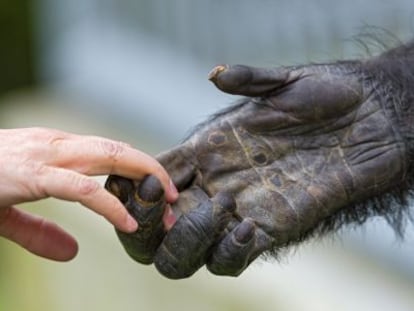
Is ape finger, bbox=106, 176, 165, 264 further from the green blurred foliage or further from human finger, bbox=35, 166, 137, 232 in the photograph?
the green blurred foliage

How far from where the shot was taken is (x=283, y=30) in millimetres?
3301

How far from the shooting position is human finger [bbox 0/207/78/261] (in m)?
1.59

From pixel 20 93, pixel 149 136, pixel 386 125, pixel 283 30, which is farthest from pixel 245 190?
pixel 20 93

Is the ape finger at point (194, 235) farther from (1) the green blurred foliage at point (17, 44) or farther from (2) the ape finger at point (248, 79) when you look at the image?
(1) the green blurred foliage at point (17, 44)

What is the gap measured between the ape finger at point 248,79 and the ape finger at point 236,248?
0.21 meters

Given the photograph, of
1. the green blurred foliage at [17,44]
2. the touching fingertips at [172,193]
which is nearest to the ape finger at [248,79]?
the touching fingertips at [172,193]

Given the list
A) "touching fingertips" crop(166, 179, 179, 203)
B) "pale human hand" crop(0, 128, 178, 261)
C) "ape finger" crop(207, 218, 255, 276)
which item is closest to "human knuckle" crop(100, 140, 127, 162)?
"pale human hand" crop(0, 128, 178, 261)

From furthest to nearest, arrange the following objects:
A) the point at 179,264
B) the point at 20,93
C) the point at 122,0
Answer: the point at 20,93 → the point at 122,0 → the point at 179,264

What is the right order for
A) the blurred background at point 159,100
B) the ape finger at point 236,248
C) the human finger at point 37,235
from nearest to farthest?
the ape finger at point 236,248 → the human finger at point 37,235 → the blurred background at point 159,100

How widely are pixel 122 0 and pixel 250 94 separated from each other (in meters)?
3.18

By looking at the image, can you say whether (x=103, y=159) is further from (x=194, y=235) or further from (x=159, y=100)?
(x=159, y=100)

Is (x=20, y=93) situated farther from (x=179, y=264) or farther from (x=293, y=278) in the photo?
(x=179, y=264)

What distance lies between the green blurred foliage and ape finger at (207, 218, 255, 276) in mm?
4116

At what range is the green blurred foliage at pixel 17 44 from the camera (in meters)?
5.59
